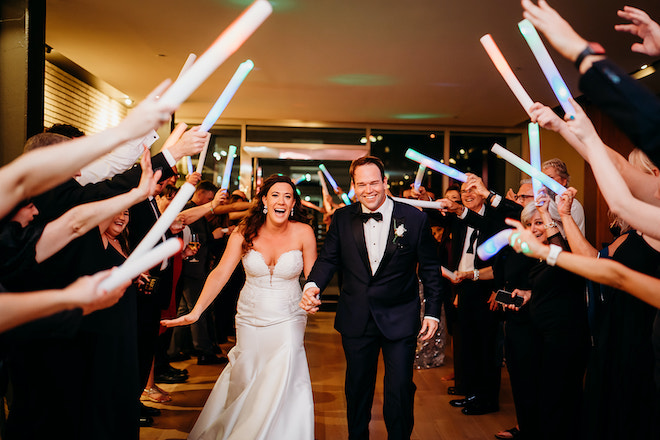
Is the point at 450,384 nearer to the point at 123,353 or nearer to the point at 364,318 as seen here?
the point at 364,318

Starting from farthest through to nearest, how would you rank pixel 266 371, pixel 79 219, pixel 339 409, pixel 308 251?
pixel 339 409, pixel 308 251, pixel 266 371, pixel 79 219

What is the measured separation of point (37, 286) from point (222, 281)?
4.33 feet

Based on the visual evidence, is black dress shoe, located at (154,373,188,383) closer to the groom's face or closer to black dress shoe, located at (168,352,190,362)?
black dress shoe, located at (168,352,190,362)

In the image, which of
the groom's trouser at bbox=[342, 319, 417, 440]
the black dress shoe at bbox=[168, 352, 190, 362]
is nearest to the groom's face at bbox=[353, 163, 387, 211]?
the groom's trouser at bbox=[342, 319, 417, 440]

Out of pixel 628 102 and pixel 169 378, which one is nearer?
pixel 628 102

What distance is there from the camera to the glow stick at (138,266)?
1.04 m

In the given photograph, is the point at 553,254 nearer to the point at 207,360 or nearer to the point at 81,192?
the point at 81,192

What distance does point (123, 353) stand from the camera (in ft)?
6.96

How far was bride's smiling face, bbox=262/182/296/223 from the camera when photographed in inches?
128

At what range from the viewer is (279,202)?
3.25m

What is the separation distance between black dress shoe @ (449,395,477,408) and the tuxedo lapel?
183 centimetres

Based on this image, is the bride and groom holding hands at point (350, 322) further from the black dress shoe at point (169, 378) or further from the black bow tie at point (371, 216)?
the black dress shoe at point (169, 378)

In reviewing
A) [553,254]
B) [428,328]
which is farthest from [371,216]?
[553,254]

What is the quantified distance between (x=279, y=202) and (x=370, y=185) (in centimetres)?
72
